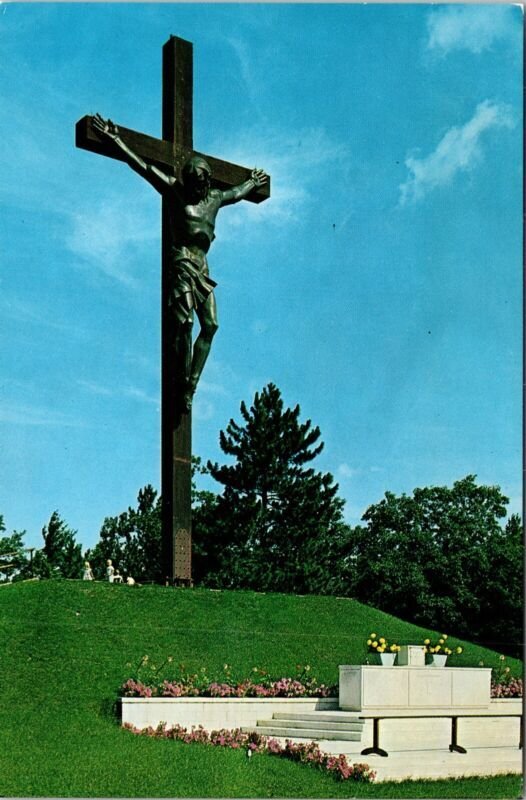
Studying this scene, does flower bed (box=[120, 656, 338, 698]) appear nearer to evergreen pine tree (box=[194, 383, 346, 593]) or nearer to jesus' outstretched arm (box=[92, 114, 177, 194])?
jesus' outstretched arm (box=[92, 114, 177, 194])

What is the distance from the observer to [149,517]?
4128 centimetres

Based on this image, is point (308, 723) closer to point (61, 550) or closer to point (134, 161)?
point (134, 161)

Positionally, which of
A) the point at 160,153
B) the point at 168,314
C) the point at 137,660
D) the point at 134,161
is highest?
the point at 160,153

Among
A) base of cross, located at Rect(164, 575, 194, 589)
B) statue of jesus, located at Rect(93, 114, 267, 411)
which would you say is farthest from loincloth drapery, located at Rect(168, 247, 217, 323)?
base of cross, located at Rect(164, 575, 194, 589)

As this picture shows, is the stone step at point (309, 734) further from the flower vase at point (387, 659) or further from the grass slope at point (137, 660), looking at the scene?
the flower vase at point (387, 659)

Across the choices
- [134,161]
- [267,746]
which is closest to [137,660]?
[267,746]

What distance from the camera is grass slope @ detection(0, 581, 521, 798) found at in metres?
10.0

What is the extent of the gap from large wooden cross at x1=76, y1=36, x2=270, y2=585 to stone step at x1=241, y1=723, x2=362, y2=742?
12.5 feet

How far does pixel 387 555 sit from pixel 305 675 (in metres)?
23.5

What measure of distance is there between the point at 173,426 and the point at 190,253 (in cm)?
261

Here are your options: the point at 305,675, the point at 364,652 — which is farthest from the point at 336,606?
the point at 305,675

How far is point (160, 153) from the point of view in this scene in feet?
52.3

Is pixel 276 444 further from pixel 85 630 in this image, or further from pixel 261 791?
pixel 261 791

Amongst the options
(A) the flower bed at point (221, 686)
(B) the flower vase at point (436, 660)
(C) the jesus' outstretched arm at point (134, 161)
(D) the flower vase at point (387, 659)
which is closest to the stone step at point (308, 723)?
(A) the flower bed at point (221, 686)
